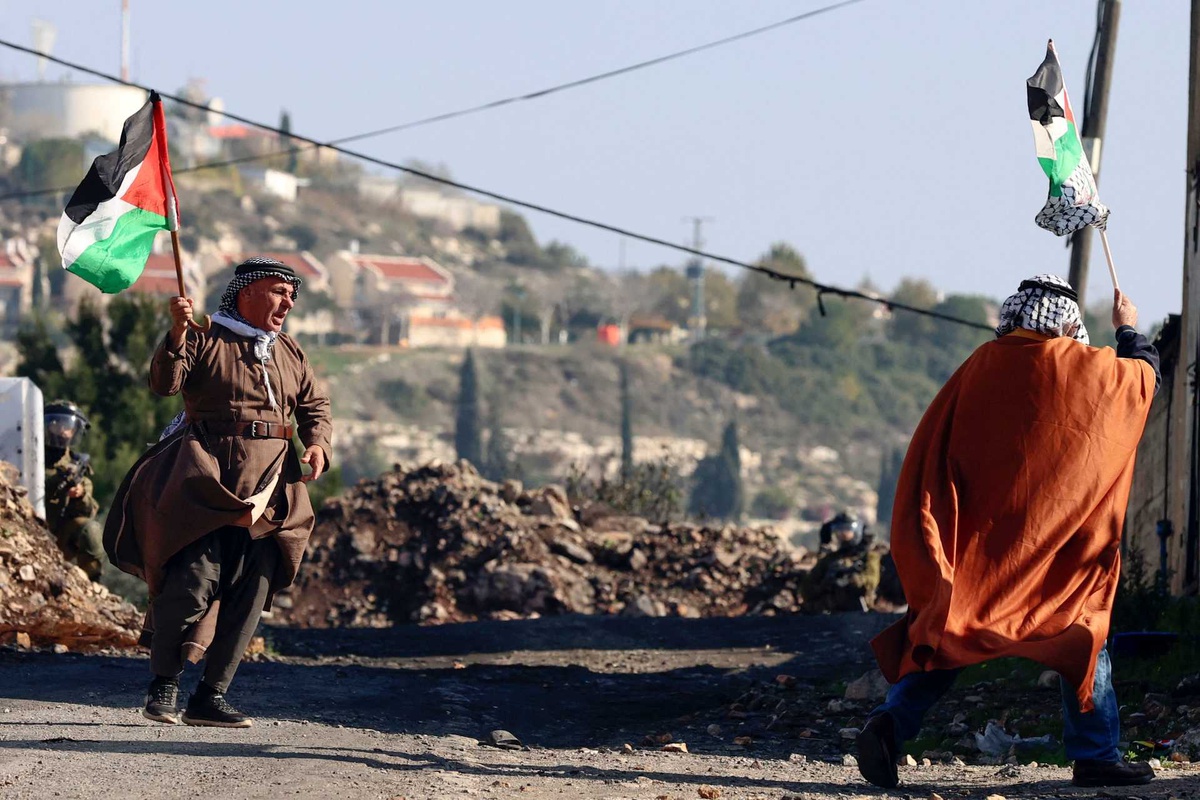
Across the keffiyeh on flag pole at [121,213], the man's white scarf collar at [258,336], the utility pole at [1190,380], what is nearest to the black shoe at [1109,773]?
the man's white scarf collar at [258,336]

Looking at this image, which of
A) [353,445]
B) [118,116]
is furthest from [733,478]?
[118,116]

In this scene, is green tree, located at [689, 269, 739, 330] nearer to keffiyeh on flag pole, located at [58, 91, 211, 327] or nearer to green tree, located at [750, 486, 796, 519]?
green tree, located at [750, 486, 796, 519]

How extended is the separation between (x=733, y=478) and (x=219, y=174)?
92564 mm

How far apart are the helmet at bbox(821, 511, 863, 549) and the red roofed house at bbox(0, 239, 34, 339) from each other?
131779 millimetres

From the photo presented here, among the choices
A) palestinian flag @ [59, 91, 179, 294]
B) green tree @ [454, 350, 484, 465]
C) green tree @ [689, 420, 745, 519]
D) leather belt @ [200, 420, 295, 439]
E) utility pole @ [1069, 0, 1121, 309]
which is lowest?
green tree @ [689, 420, 745, 519]

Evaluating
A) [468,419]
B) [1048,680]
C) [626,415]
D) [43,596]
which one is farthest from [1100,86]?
[626,415]

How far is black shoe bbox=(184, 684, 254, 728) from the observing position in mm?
7059

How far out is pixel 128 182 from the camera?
7.28 m

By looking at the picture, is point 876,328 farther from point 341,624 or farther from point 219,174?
point 341,624

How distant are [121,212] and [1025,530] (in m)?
3.51

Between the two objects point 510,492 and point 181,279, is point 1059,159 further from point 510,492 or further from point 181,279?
point 510,492

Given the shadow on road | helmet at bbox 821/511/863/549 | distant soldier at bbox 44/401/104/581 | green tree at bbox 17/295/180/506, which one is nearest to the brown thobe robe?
the shadow on road

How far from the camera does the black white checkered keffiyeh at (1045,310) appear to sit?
646 centimetres

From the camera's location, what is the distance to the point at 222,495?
685cm
